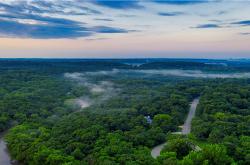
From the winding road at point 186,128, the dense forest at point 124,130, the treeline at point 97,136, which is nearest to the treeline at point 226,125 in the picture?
the dense forest at point 124,130

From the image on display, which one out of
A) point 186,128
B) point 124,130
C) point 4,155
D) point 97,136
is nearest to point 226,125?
point 186,128

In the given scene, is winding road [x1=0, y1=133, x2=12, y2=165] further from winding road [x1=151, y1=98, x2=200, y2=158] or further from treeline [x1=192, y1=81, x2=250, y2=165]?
treeline [x1=192, y1=81, x2=250, y2=165]

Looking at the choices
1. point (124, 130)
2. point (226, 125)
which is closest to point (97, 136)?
point (124, 130)

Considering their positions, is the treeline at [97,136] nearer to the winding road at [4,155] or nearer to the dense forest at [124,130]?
the dense forest at [124,130]

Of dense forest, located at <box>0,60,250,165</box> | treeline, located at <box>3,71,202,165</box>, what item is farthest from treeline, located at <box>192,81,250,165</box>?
treeline, located at <box>3,71,202,165</box>

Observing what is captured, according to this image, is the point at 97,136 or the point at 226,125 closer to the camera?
the point at 97,136

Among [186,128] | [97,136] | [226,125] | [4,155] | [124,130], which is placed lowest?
[4,155]

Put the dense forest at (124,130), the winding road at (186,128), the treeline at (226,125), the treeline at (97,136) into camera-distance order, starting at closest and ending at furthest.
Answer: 1. the dense forest at (124,130)
2. the treeline at (97,136)
3. the treeline at (226,125)
4. the winding road at (186,128)

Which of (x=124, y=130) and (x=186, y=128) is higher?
(x=124, y=130)

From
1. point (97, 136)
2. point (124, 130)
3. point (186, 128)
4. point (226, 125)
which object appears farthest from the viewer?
point (186, 128)

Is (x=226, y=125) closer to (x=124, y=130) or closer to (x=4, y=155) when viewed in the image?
(x=124, y=130)

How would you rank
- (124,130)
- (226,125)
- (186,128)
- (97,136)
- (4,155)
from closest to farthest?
(97,136) < (4,155) < (226,125) < (124,130) < (186,128)
